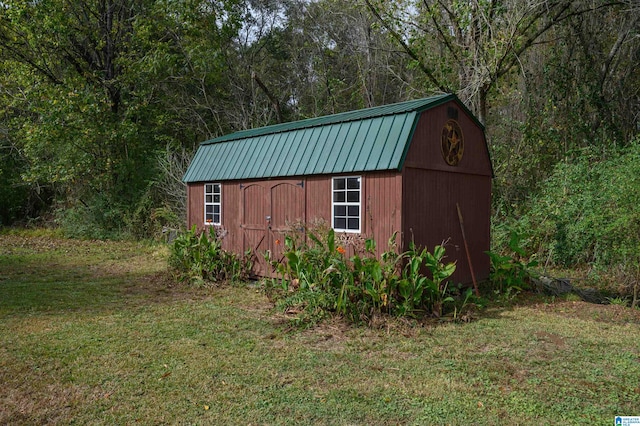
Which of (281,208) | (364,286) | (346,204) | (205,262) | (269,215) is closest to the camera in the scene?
(364,286)

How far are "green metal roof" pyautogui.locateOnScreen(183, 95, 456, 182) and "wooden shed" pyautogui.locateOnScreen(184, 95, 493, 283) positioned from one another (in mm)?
20

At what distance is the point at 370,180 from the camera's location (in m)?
6.86

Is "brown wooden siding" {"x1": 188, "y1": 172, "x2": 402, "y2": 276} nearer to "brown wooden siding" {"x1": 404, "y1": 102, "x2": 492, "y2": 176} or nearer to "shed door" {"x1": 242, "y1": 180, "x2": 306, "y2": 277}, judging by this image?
"shed door" {"x1": 242, "y1": 180, "x2": 306, "y2": 277}

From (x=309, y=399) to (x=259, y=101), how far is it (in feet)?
52.5

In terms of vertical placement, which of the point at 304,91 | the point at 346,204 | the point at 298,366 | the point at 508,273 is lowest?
the point at 298,366

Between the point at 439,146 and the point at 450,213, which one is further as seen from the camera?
the point at 450,213

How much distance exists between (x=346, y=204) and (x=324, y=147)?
1.09m

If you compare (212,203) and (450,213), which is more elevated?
(212,203)

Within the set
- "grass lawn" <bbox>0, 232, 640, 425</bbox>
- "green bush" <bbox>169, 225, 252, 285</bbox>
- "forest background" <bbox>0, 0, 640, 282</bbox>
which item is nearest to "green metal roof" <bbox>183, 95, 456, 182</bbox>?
"green bush" <bbox>169, 225, 252, 285</bbox>

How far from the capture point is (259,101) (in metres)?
18.4

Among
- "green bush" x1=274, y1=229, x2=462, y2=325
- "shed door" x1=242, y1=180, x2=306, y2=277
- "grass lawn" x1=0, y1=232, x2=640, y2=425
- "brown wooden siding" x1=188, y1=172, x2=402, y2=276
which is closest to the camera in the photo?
"grass lawn" x1=0, y1=232, x2=640, y2=425

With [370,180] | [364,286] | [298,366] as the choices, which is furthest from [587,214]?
[298,366]

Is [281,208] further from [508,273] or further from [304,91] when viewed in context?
[304,91]

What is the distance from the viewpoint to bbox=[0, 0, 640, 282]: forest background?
10.4m
